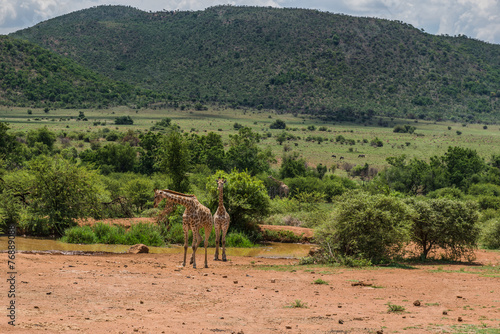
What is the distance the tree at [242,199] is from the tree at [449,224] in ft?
27.6

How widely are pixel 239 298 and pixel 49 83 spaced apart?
100637 mm

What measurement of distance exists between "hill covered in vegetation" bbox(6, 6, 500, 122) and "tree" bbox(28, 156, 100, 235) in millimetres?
93788

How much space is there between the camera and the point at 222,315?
1032cm

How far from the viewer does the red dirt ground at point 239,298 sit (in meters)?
9.37

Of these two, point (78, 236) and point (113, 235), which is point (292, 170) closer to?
point (113, 235)

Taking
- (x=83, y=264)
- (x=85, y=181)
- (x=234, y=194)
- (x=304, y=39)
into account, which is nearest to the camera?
(x=83, y=264)

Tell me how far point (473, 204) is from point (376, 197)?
12.4ft

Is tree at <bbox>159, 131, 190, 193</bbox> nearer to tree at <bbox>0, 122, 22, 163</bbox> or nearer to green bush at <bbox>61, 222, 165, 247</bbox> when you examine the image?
green bush at <bbox>61, 222, 165, 247</bbox>

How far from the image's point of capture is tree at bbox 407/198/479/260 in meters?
19.3

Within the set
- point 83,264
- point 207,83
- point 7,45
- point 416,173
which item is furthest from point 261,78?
point 83,264

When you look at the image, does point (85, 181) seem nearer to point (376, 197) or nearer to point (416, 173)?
point (376, 197)

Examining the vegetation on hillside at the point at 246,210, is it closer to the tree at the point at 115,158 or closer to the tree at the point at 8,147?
the tree at the point at 8,147

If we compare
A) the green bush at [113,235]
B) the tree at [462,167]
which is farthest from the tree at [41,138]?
the tree at [462,167]

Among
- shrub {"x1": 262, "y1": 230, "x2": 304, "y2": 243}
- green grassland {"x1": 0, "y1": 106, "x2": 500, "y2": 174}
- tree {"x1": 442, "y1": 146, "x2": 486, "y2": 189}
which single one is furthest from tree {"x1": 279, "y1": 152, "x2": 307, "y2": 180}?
shrub {"x1": 262, "y1": 230, "x2": 304, "y2": 243}
